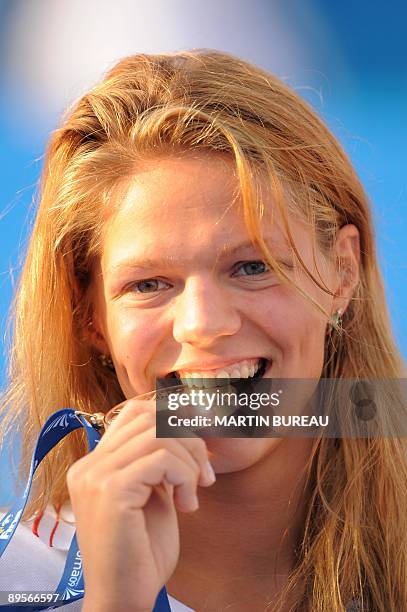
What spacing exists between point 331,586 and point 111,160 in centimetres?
118

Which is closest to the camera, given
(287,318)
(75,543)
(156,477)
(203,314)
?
(156,477)

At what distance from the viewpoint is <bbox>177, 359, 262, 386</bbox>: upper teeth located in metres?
2.15

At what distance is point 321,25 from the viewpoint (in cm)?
356

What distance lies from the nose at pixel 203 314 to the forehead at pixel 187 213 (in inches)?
3.1

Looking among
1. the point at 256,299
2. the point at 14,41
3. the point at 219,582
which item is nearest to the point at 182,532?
the point at 219,582

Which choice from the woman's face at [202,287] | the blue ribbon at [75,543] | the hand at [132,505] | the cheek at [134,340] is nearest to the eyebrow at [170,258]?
the woman's face at [202,287]

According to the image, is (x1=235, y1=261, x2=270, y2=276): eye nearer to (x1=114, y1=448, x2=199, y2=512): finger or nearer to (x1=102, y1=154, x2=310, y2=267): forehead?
(x1=102, y1=154, x2=310, y2=267): forehead

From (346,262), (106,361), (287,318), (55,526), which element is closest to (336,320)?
(346,262)

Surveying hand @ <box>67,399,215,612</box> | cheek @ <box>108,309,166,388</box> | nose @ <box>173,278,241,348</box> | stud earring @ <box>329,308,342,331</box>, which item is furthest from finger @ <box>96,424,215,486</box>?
stud earring @ <box>329,308,342,331</box>

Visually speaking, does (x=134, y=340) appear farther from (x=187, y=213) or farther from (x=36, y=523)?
(x=36, y=523)

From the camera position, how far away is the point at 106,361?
264 cm

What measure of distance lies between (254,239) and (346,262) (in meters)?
0.43

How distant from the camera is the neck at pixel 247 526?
2.38m

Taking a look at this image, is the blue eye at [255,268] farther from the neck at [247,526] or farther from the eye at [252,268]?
the neck at [247,526]
